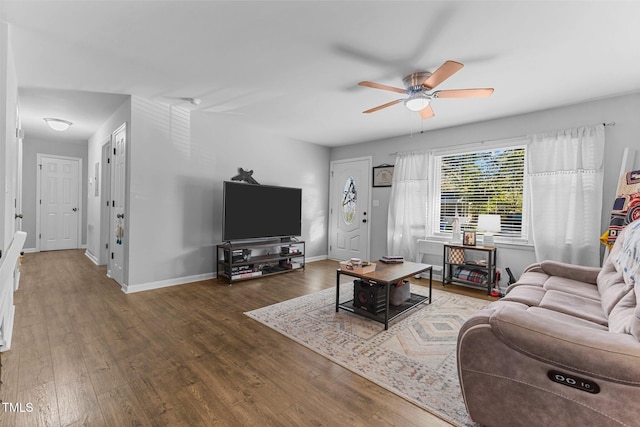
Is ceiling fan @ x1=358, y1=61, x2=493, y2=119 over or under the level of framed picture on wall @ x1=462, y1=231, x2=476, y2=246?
over

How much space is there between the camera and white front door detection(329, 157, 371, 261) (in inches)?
227

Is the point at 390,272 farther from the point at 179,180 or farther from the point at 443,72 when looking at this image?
the point at 179,180

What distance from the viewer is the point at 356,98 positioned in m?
3.52

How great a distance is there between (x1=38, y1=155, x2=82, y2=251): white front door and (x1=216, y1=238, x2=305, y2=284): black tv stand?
4.66m

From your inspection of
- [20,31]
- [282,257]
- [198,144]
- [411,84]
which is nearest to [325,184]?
[282,257]

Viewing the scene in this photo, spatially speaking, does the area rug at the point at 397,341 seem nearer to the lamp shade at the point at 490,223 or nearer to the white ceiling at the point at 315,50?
the lamp shade at the point at 490,223

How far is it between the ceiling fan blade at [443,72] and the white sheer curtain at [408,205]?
94.6 inches

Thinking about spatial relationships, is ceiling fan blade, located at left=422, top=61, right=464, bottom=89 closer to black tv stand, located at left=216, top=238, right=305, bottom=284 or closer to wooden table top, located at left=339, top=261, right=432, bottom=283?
wooden table top, located at left=339, top=261, right=432, bottom=283

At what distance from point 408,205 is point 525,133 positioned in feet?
6.18

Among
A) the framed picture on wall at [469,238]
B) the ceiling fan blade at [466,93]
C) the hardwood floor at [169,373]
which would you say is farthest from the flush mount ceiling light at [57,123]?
the framed picture on wall at [469,238]

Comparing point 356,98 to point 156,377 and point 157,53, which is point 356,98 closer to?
point 157,53

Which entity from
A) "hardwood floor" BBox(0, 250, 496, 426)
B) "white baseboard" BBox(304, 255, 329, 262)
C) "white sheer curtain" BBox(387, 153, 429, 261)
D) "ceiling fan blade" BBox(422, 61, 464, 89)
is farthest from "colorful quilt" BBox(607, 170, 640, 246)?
"white baseboard" BBox(304, 255, 329, 262)

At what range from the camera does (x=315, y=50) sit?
2.48 m

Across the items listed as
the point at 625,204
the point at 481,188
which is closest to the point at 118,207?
the point at 481,188
